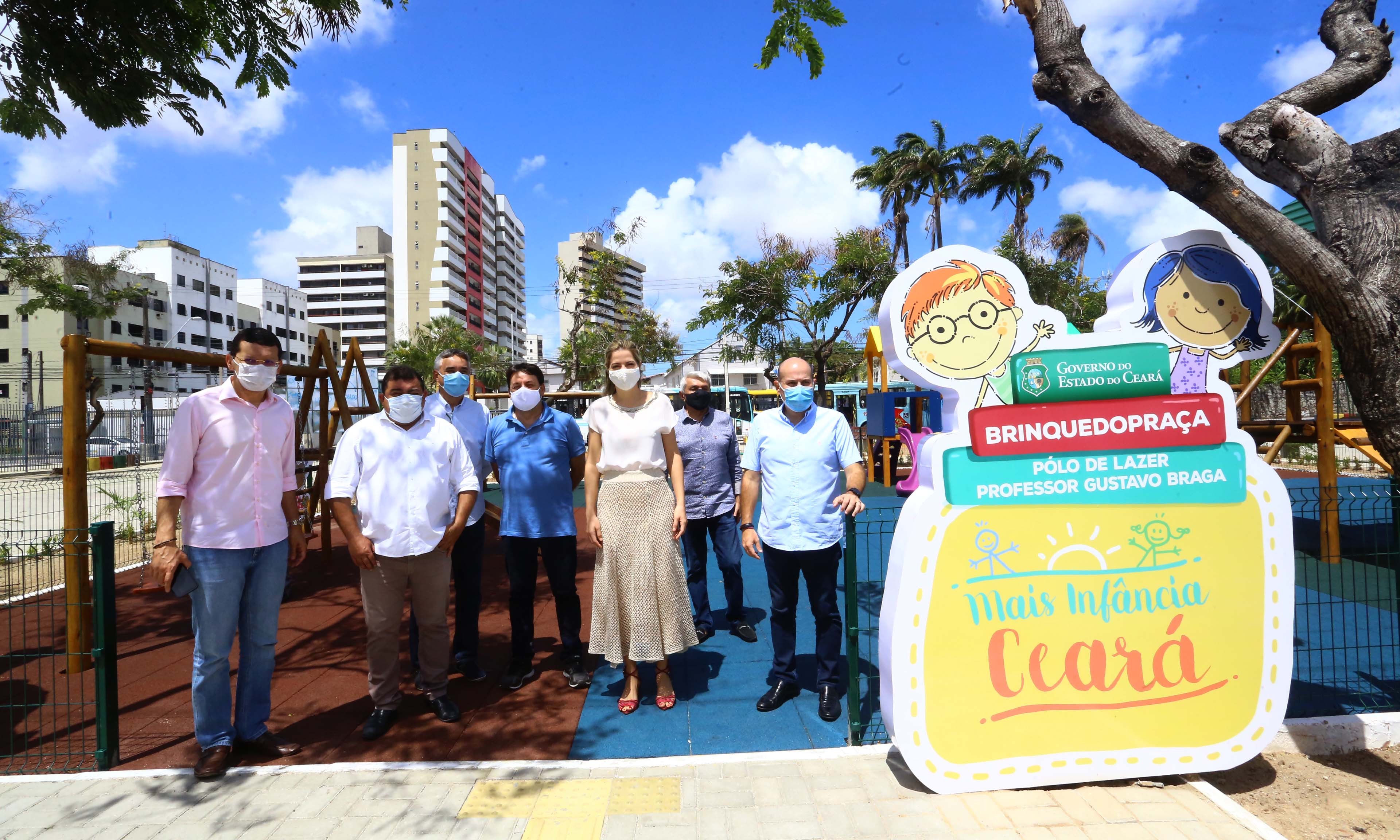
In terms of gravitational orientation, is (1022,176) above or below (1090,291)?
above

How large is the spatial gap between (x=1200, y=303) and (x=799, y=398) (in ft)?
6.71

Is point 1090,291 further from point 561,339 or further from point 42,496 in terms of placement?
point 42,496

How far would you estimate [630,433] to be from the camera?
3729 millimetres

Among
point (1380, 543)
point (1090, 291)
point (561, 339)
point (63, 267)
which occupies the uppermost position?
point (63, 267)

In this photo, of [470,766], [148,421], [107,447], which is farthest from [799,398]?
[107,447]

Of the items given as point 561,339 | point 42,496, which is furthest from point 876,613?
point 561,339

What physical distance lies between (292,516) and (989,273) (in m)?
3.53

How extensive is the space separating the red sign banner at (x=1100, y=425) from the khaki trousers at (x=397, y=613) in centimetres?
269

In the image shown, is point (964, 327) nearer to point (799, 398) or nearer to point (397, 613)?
point (799, 398)

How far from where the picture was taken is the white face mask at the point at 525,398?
407 cm

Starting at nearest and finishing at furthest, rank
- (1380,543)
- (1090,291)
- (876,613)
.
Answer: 1. (876,613)
2. (1380,543)
3. (1090,291)

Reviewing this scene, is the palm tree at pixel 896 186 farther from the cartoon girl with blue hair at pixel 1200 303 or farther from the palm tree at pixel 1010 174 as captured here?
the cartoon girl with blue hair at pixel 1200 303

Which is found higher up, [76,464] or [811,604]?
[76,464]

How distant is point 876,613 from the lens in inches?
208
